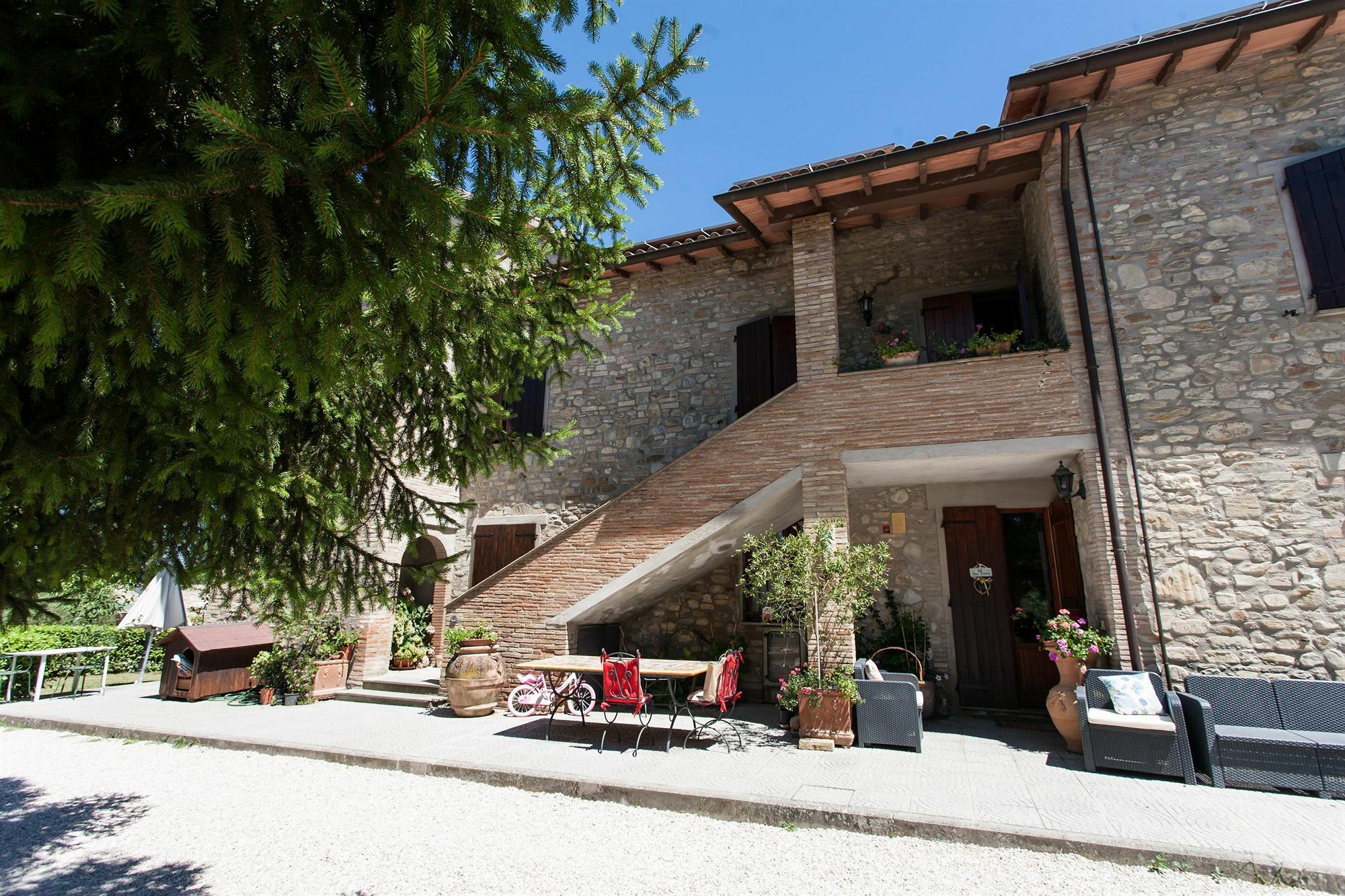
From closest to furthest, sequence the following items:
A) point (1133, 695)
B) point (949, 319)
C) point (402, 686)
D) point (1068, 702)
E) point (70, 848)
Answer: point (70, 848) < point (1133, 695) < point (1068, 702) < point (949, 319) < point (402, 686)

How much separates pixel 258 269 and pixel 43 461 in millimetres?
1136

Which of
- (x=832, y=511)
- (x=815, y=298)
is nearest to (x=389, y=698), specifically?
(x=832, y=511)

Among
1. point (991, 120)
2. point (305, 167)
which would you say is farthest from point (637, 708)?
point (991, 120)

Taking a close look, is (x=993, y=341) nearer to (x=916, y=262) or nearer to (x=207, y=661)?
(x=916, y=262)

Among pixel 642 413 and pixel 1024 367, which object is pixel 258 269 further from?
pixel 642 413

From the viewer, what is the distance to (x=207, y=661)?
33.8 feet

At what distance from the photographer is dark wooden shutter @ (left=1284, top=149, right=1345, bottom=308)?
637 centimetres

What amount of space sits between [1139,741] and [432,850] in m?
5.97

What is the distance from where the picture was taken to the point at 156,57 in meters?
1.76

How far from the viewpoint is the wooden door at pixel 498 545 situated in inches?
460

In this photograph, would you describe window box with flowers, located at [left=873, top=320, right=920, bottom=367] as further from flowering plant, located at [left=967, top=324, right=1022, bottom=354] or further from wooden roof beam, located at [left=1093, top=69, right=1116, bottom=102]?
wooden roof beam, located at [left=1093, top=69, right=1116, bottom=102]

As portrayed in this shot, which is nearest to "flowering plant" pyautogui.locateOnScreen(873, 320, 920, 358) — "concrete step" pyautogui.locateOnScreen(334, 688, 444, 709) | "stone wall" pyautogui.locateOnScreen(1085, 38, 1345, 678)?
"stone wall" pyautogui.locateOnScreen(1085, 38, 1345, 678)

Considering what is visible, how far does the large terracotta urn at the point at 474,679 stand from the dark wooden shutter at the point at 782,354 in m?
5.79

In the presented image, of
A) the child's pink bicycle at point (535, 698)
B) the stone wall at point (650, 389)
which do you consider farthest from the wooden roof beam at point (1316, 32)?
the child's pink bicycle at point (535, 698)
